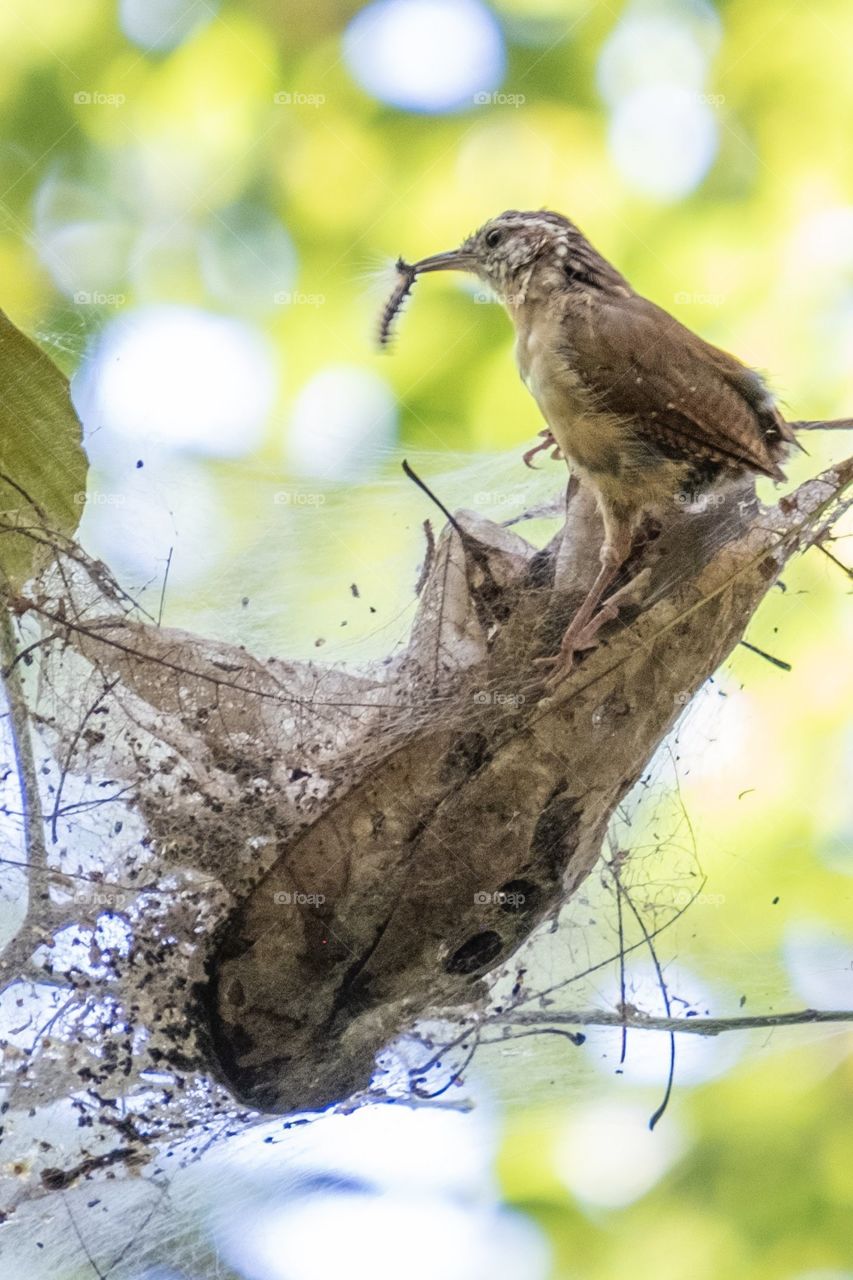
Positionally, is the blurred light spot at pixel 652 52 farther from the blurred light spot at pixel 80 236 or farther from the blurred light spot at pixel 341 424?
the blurred light spot at pixel 80 236

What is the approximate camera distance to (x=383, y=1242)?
5.15 feet

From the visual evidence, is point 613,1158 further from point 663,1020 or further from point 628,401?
point 628,401

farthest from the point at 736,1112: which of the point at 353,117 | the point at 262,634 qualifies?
the point at 353,117

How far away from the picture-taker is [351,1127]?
143 centimetres

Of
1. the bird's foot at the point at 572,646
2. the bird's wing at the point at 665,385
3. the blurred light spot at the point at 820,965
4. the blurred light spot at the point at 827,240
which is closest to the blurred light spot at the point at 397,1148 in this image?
the blurred light spot at the point at 820,965

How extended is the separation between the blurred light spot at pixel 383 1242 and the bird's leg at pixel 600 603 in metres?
0.86

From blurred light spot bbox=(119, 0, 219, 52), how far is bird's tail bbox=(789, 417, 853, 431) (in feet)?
3.20

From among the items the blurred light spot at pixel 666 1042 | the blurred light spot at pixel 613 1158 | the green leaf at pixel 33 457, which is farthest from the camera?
the blurred light spot at pixel 613 1158

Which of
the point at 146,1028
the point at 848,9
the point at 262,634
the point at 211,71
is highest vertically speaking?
the point at 211,71

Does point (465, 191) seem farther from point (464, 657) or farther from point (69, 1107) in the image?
point (69, 1107)

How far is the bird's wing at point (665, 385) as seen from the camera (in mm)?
1256

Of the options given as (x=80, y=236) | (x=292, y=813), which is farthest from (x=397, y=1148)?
(x=80, y=236)

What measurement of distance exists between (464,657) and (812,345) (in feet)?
2.15

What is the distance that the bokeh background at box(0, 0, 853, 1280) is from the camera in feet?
4.67
